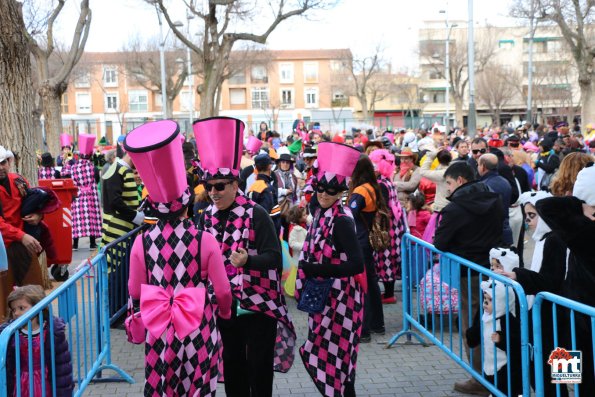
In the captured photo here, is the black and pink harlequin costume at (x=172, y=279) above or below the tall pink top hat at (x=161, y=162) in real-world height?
below

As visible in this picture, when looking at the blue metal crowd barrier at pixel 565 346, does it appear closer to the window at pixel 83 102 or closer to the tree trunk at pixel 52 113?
the tree trunk at pixel 52 113

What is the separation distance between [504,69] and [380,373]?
225 ft

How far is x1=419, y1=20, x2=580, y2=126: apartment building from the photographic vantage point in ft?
214

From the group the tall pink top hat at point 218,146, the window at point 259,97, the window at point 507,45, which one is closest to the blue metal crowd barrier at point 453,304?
the tall pink top hat at point 218,146

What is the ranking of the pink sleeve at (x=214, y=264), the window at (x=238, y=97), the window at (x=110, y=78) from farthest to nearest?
the window at (x=238, y=97), the window at (x=110, y=78), the pink sleeve at (x=214, y=264)

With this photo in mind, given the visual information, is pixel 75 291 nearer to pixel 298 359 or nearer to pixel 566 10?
pixel 298 359

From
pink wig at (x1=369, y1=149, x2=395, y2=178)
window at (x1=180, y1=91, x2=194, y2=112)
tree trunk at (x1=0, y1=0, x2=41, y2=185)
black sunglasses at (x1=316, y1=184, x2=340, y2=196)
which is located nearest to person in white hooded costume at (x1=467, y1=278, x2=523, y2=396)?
black sunglasses at (x1=316, y1=184, x2=340, y2=196)

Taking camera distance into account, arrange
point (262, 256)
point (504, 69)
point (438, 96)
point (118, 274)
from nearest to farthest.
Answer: point (262, 256) < point (118, 274) < point (504, 69) < point (438, 96)

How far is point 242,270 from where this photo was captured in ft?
14.5

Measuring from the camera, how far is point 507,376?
15.0 feet

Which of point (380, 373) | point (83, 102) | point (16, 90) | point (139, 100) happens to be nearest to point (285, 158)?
point (16, 90)

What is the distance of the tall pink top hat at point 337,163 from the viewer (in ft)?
16.2

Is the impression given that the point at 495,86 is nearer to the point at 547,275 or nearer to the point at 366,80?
the point at 366,80

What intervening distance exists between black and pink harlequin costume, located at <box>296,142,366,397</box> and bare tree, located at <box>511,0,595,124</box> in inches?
1209
